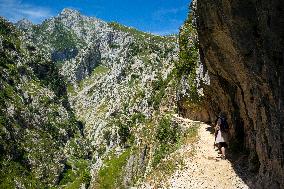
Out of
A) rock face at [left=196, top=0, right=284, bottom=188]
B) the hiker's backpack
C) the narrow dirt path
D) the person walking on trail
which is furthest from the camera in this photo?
the hiker's backpack

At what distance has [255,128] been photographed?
2908cm

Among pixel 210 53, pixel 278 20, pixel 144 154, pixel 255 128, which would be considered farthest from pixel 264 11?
pixel 144 154

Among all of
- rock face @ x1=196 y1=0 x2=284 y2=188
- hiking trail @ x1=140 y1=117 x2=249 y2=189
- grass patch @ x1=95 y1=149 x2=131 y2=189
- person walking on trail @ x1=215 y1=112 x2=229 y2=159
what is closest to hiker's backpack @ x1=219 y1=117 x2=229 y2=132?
person walking on trail @ x1=215 y1=112 x2=229 y2=159

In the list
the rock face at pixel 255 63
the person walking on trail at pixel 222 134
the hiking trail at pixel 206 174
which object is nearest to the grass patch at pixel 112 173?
the hiking trail at pixel 206 174

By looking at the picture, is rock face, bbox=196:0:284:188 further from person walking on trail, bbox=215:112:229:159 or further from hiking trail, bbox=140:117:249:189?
person walking on trail, bbox=215:112:229:159

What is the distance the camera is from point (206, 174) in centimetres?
3278

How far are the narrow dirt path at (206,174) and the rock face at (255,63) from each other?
1.98 metres

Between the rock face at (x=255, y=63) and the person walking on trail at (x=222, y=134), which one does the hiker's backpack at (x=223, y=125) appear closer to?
the person walking on trail at (x=222, y=134)

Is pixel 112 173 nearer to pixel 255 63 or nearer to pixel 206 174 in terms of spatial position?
pixel 206 174

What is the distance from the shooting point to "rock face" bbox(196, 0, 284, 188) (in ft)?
75.3

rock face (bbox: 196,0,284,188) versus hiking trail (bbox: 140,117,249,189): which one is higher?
rock face (bbox: 196,0,284,188)

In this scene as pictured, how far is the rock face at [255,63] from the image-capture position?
22953 millimetres

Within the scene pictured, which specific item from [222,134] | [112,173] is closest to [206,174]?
[222,134]

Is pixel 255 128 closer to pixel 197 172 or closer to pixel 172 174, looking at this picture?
pixel 197 172
